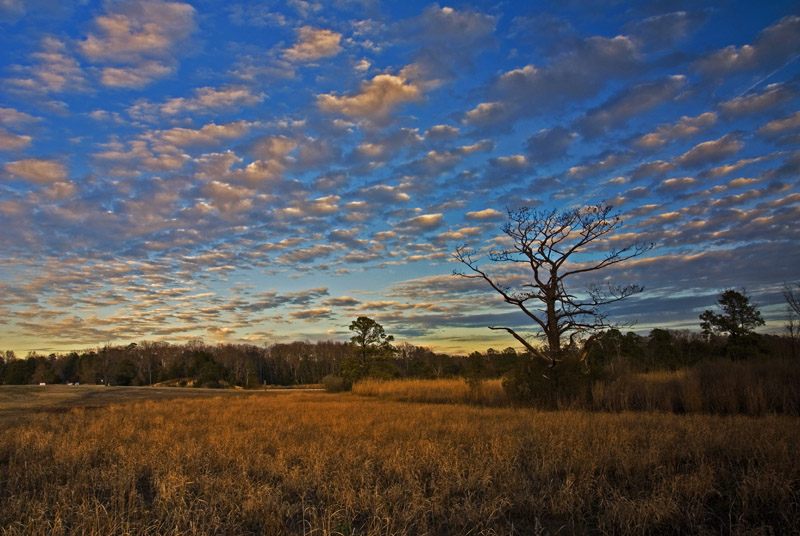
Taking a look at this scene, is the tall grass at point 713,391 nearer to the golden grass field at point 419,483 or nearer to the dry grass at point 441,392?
the golden grass field at point 419,483

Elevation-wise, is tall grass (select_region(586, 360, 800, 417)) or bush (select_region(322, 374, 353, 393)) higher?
tall grass (select_region(586, 360, 800, 417))

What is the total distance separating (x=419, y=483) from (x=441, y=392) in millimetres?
21571

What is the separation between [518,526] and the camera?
5.18 meters

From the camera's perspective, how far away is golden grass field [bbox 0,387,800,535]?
16.5ft

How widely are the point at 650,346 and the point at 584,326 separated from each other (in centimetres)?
2508

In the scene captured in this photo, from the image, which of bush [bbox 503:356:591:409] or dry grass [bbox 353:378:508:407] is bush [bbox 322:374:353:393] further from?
bush [bbox 503:356:591:409]

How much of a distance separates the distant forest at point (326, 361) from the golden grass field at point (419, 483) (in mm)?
12592

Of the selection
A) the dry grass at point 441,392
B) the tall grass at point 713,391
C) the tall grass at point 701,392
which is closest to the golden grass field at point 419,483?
the tall grass at point 713,391

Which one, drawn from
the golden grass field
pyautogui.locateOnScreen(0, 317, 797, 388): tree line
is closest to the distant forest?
pyautogui.locateOnScreen(0, 317, 797, 388): tree line

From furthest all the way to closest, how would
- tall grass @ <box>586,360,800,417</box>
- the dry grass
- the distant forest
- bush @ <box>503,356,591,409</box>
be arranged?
the distant forest, the dry grass, bush @ <box>503,356,591,409</box>, tall grass @ <box>586,360,800,417</box>

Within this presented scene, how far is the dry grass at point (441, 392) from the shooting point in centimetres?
2372

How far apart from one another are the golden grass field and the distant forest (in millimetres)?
12592

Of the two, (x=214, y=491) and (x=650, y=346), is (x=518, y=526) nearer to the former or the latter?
(x=214, y=491)

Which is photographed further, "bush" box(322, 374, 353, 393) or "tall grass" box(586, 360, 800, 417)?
"bush" box(322, 374, 353, 393)
